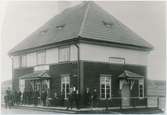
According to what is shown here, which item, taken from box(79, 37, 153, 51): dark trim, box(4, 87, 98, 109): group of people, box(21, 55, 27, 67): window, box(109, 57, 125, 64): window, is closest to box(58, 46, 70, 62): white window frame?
box(79, 37, 153, 51): dark trim

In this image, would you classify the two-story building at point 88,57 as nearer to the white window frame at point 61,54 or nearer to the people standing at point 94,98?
the white window frame at point 61,54

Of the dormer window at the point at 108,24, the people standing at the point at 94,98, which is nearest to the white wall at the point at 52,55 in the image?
the dormer window at the point at 108,24

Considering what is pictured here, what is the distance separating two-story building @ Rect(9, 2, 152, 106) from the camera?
1584 cm

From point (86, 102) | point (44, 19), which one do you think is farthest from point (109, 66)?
point (44, 19)

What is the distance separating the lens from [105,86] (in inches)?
642

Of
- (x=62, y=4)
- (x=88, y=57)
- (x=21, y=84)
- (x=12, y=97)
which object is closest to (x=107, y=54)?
(x=88, y=57)

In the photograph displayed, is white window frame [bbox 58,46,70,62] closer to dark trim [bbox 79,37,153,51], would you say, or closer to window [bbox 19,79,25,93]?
dark trim [bbox 79,37,153,51]

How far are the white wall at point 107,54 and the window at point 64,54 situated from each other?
73cm

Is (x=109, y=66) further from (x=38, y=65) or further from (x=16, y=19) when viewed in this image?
(x=16, y=19)

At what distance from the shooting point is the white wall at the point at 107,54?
15828mm

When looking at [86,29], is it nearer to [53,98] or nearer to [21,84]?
[53,98]

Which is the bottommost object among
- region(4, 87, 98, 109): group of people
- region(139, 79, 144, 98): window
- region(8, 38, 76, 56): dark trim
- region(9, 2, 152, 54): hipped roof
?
region(4, 87, 98, 109): group of people

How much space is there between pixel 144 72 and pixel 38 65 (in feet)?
13.6

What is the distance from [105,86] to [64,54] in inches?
76.7
